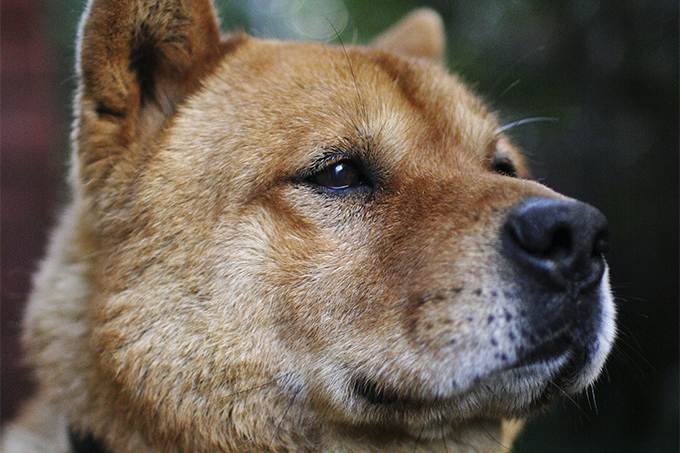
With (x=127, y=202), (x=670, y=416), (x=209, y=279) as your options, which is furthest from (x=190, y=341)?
(x=670, y=416)

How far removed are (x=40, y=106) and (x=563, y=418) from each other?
19.7 ft

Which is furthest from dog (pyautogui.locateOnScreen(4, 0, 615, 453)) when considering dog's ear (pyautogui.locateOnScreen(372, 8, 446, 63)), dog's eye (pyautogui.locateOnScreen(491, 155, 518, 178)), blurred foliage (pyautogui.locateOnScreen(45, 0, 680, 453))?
blurred foliage (pyautogui.locateOnScreen(45, 0, 680, 453))

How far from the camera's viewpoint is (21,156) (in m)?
5.26

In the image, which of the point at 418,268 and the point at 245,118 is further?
the point at 245,118

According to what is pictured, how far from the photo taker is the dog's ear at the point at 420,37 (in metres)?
3.70

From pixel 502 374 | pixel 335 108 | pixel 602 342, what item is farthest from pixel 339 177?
pixel 602 342

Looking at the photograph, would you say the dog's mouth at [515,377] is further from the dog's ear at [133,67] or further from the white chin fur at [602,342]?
the dog's ear at [133,67]

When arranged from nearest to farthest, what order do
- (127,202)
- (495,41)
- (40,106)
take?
1. (127,202)
2. (40,106)
3. (495,41)

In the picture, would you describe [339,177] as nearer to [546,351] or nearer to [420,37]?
[546,351]

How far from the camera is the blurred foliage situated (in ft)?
14.6

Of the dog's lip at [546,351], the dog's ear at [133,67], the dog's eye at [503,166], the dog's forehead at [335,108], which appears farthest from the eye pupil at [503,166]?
the dog's ear at [133,67]

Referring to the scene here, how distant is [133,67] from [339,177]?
1097 millimetres

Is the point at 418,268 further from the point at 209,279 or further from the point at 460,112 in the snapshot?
the point at 460,112

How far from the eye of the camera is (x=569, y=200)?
1865 millimetres
